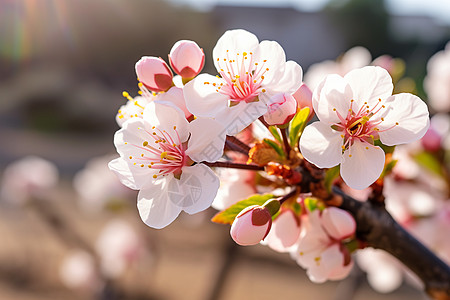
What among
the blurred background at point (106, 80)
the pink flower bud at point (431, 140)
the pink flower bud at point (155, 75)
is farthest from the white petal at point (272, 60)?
the blurred background at point (106, 80)

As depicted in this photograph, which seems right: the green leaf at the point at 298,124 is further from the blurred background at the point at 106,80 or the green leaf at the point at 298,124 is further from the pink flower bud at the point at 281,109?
the blurred background at the point at 106,80

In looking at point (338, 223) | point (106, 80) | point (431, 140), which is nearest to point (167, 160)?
point (338, 223)

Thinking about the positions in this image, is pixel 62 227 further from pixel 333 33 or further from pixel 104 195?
pixel 333 33

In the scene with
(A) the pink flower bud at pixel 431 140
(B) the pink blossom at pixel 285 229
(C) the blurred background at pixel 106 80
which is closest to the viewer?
(B) the pink blossom at pixel 285 229

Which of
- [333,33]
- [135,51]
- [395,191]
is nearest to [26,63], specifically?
[135,51]

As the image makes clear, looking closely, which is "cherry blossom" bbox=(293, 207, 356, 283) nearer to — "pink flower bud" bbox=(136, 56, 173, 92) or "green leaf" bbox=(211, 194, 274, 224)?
"green leaf" bbox=(211, 194, 274, 224)

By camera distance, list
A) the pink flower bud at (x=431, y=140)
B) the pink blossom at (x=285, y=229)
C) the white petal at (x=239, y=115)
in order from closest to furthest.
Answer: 1. the white petal at (x=239, y=115)
2. the pink blossom at (x=285, y=229)
3. the pink flower bud at (x=431, y=140)

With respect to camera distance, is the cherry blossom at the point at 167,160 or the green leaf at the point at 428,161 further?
the green leaf at the point at 428,161
